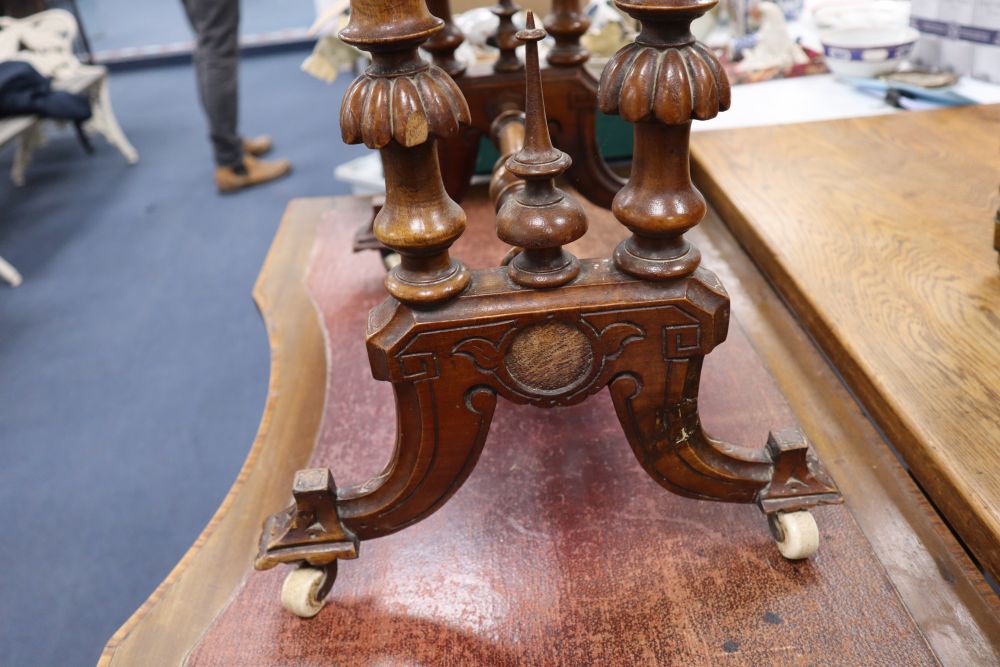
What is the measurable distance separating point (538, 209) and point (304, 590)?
0.36 metres

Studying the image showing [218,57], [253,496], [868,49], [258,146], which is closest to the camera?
[253,496]

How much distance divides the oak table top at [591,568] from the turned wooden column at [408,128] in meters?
0.27

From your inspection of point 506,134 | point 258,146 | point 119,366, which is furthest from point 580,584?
point 258,146

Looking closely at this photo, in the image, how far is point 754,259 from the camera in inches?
42.8

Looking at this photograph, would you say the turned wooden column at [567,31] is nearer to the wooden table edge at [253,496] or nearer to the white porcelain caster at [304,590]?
the wooden table edge at [253,496]

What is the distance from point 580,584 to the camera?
Result: 646 mm

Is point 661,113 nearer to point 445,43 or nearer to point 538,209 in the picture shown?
point 538,209

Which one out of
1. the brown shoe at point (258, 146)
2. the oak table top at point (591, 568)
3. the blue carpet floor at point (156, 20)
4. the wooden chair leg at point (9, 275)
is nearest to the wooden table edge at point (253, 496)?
the oak table top at point (591, 568)

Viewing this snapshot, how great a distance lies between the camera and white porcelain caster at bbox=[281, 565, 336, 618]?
624mm

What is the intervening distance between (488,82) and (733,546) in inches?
26.2

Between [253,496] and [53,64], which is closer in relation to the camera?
[253,496]

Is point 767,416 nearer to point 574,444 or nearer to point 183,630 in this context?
point 574,444

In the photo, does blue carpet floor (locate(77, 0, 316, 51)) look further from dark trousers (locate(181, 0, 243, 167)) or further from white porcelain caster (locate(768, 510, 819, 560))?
white porcelain caster (locate(768, 510, 819, 560))

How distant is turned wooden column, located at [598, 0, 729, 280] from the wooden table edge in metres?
0.44
